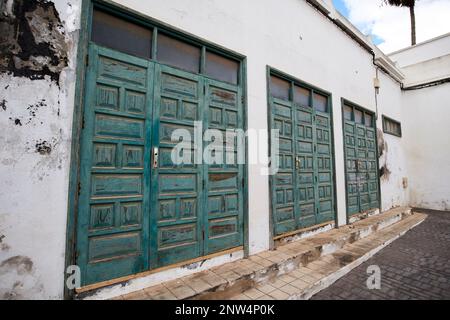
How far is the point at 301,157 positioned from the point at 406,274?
265 cm

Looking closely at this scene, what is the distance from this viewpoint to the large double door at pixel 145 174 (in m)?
2.48

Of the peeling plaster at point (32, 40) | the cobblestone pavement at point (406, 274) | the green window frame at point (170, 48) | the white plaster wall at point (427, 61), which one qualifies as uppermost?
the white plaster wall at point (427, 61)

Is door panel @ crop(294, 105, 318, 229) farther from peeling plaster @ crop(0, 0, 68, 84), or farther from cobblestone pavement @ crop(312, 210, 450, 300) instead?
peeling plaster @ crop(0, 0, 68, 84)

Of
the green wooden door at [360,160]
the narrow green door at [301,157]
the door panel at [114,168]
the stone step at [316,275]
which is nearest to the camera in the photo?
the door panel at [114,168]

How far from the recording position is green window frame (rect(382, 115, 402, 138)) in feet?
27.5

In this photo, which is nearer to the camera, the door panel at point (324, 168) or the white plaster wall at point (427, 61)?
the door panel at point (324, 168)

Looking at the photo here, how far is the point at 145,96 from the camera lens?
2859 millimetres

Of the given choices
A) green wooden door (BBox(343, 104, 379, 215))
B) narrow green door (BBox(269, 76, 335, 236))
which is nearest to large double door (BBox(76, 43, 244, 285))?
narrow green door (BBox(269, 76, 335, 236))

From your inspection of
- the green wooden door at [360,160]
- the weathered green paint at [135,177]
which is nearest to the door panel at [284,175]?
the weathered green paint at [135,177]

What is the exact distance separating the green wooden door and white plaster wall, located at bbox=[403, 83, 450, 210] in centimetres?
386

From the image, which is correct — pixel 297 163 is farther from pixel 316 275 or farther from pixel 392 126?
Answer: pixel 392 126

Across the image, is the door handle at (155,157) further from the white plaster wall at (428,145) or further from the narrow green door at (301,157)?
the white plaster wall at (428,145)

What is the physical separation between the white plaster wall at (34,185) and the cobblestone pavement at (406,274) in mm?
3215
